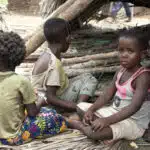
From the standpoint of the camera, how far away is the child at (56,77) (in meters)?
3.13

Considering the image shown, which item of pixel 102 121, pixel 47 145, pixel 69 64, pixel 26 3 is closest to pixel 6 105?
pixel 47 145

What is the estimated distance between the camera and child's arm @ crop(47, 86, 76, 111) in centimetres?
313

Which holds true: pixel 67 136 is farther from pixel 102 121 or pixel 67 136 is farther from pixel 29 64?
pixel 29 64

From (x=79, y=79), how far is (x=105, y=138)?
0.98m

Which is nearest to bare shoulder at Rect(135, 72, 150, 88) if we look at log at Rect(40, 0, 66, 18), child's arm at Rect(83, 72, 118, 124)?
child's arm at Rect(83, 72, 118, 124)

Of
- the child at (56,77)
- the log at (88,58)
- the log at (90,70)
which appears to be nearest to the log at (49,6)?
the log at (88,58)

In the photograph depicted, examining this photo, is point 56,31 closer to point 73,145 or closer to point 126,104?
point 126,104

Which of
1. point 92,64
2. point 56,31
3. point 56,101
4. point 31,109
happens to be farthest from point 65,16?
point 31,109

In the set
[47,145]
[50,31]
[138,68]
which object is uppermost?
[50,31]

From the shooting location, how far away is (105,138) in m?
2.56

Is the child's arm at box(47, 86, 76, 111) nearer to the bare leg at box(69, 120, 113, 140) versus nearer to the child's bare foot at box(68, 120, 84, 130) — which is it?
the child's bare foot at box(68, 120, 84, 130)

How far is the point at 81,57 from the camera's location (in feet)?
13.2

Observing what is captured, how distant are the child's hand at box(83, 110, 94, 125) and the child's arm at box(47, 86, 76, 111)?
41 centimetres

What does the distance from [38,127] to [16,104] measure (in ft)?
0.78
